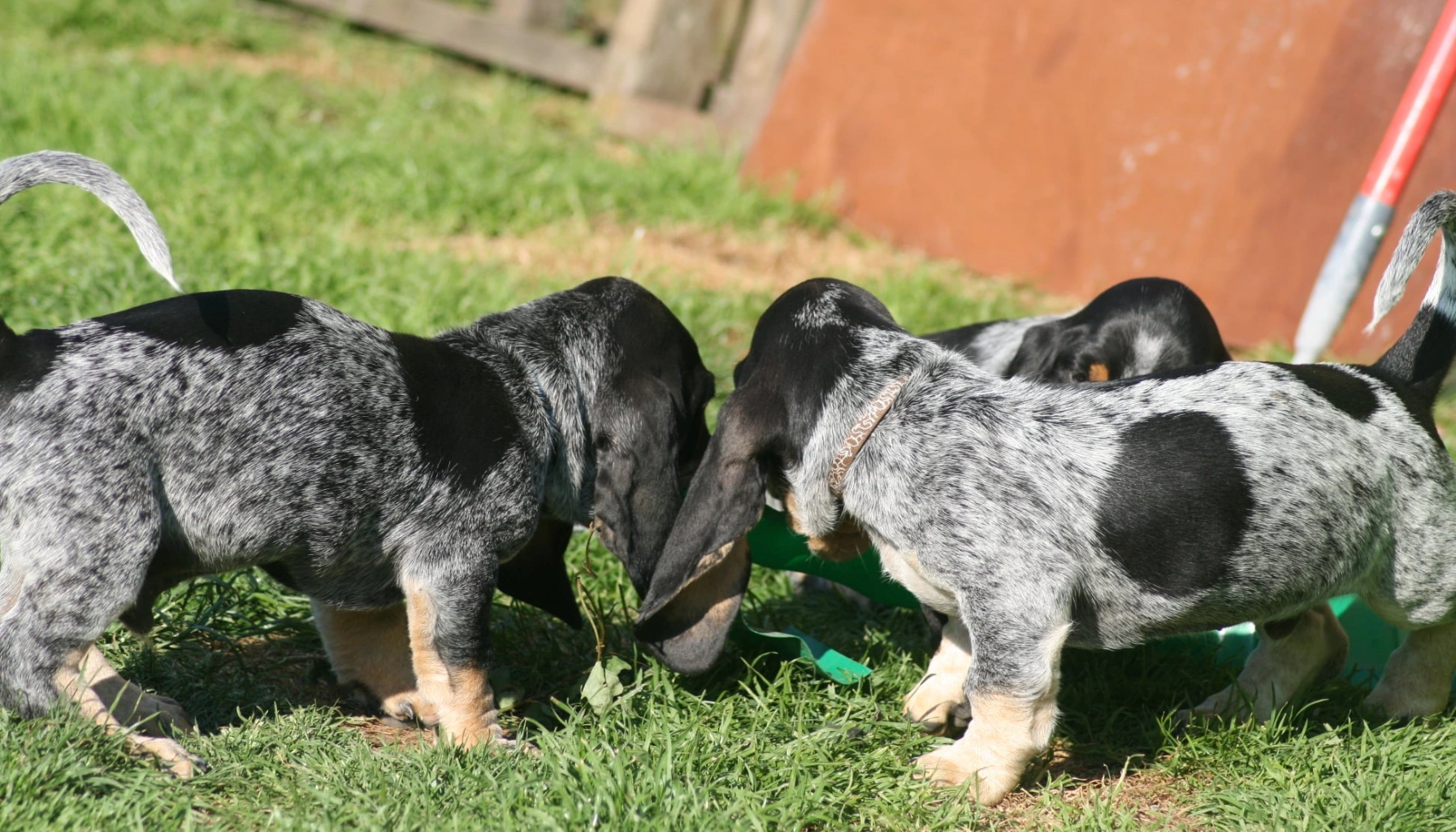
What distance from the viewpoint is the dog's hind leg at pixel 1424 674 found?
13.6 ft

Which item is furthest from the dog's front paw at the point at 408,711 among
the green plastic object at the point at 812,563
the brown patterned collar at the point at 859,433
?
the brown patterned collar at the point at 859,433

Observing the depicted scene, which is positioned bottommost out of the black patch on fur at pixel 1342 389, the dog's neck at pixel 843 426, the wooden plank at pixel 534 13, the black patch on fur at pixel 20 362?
the black patch on fur at pixel 20 362

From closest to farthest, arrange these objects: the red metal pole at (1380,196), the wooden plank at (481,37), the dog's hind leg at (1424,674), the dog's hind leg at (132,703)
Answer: the dog's hind leg at (132,703) < the dog's hind leg at (1424,674) < the red metal pole at (1380,196) < the wooden plank at (481,37)

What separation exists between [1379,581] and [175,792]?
3.28 m

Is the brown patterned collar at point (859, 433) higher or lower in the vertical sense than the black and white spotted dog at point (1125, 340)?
lower

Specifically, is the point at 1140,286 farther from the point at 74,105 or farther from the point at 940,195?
the point at 74,105

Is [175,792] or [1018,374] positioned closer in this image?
[175,792]

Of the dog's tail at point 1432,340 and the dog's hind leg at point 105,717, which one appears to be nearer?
the dog's hind leg at point 105,717

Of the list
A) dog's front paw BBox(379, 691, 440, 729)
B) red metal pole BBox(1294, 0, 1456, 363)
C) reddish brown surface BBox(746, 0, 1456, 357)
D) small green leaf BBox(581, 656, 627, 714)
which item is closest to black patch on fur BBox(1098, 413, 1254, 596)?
small green leaf BBox(581, 656, 627, 714)

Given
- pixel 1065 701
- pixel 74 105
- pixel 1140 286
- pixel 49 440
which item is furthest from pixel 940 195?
pixel 49 440

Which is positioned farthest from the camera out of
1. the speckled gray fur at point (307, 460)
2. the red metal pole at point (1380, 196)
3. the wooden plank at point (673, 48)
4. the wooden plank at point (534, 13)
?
the wooden plank at point (534, 13)

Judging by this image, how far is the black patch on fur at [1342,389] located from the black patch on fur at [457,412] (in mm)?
2233

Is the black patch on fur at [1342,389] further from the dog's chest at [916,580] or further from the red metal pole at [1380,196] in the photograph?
the red metal pole at [1380,196]

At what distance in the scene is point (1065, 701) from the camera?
4.30m
